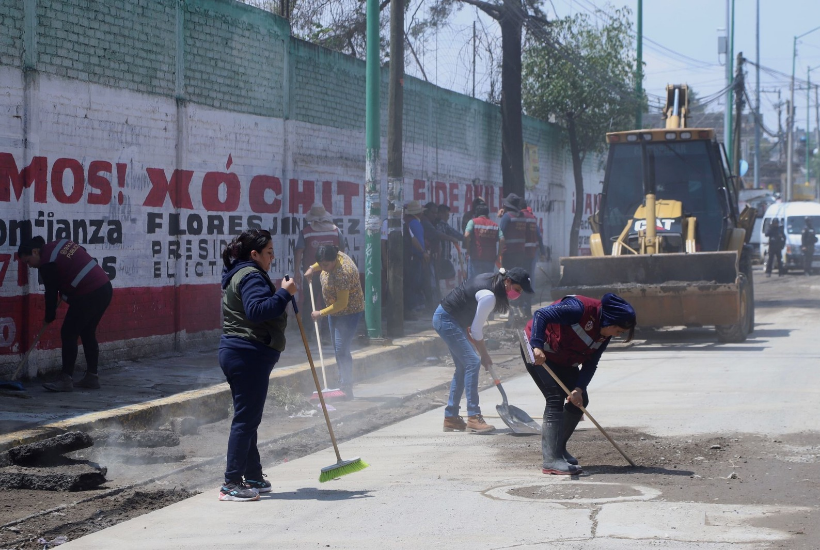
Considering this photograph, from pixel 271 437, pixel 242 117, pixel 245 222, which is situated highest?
pixel 242 117

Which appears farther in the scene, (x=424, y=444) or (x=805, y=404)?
(x=805, y=404)

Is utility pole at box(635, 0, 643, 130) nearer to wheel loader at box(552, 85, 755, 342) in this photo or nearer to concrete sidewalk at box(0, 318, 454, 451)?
wheel loader at box(552, 85, 755, 342)

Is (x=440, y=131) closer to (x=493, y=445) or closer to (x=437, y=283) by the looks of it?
(x=437, y=283)

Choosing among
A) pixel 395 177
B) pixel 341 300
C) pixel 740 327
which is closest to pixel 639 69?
pixel 740 327

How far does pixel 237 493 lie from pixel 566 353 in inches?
92.0

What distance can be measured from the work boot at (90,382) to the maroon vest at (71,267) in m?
0.78

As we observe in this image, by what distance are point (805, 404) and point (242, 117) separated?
309 inches

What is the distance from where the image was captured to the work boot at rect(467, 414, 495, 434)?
347 inches

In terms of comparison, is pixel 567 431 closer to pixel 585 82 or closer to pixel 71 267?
pixel 71 267

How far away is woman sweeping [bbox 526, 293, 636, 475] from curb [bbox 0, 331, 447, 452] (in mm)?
3405

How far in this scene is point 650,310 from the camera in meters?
14.0

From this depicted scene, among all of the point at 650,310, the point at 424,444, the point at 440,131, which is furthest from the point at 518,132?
the point at 424,444

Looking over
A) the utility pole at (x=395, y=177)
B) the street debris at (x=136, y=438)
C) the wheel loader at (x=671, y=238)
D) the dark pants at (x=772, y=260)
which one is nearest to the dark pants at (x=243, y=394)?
the street debris at (x=136, y=438)

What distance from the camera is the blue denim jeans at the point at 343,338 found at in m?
10.3
